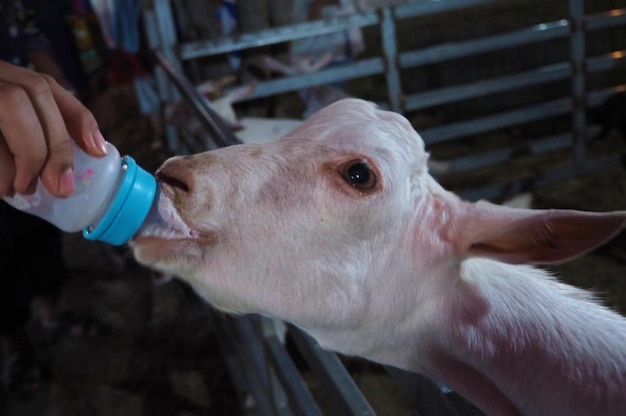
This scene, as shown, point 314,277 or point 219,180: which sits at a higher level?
point 219,180

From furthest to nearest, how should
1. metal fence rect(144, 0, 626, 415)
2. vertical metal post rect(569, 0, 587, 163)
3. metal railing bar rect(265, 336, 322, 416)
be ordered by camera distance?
vertical metal post rect(569, 0, 587, 163)
metal fence rect(144, 0, 626, 415)
metal railing bar rect(265, 336, 322, 416)

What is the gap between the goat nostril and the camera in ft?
4.19

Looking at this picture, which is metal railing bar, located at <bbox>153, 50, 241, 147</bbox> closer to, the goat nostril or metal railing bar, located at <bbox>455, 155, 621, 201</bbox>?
the goat nostril

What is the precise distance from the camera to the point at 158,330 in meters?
4.16

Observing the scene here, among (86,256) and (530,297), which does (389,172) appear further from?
(86,256)

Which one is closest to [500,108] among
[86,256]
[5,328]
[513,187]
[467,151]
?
[467,151]

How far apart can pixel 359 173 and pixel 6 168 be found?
0.68 meters

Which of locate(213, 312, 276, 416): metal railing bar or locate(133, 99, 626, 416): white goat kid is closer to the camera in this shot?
locate(133, 99, 626, 416): white goat kid

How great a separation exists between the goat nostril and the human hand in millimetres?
232

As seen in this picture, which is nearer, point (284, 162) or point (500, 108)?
point (284, 162)

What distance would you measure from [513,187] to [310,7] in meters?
3.48

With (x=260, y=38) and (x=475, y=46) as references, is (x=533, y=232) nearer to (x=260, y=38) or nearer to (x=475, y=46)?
(x=260, y=38)

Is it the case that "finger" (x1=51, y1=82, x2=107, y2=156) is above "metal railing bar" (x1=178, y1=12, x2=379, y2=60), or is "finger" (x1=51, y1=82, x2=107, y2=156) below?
above

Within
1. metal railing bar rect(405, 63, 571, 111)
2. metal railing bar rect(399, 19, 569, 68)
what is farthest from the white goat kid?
metal railing bar rect(405, 63, 571, 111)
